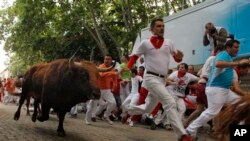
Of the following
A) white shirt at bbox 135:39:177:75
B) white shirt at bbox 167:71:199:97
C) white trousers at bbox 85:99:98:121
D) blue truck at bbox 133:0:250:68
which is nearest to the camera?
white shirt at bbox 135:39:177:75

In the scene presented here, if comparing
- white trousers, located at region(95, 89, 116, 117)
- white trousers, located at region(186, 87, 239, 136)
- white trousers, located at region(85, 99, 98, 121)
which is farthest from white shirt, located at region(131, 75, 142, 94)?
white trousers, located at region(186, 87, 239, 136)

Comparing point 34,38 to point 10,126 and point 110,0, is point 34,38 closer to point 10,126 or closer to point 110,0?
point 110,0

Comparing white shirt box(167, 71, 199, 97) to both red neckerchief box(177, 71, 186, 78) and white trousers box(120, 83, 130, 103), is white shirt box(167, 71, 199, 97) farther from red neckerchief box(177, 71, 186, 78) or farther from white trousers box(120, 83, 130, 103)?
white trousers box(120, 83, 130, 103)

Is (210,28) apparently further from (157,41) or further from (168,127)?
(168,127)

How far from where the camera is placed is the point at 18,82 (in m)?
14.2

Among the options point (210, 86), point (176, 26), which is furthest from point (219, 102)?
point (176, 26)

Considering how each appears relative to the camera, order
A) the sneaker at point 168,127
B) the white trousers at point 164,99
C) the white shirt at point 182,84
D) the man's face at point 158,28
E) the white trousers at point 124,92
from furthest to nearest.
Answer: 1. the white trousers at point 124,92
2. the sneaker at point 168,127
3. the white shirt at point 182,84
4. the man's face at point 158,28
5. the white trousers at point 164,99

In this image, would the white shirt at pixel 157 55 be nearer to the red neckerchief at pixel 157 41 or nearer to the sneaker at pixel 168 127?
the red neckerchief at pixel 157 41

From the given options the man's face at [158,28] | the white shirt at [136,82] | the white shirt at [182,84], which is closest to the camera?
the man's face at [158,28]

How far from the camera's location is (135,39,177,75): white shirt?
786 centimetres

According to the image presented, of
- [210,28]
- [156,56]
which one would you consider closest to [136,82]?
[210,28]

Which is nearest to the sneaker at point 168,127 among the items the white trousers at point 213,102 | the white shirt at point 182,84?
the white shirt at point 182,84

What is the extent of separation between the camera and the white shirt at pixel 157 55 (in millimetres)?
7863

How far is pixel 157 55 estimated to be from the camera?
789 cm
